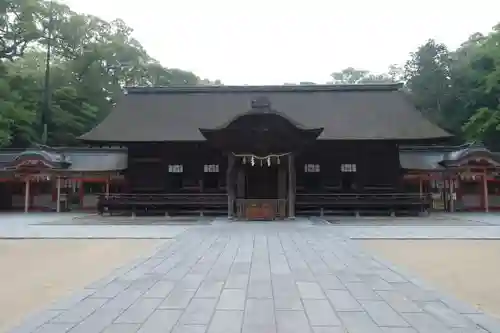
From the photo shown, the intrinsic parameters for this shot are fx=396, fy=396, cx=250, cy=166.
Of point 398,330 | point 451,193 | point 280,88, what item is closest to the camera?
point 398,330

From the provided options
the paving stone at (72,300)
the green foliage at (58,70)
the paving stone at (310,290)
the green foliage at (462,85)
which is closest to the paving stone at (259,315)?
the paving stone at (310,290)

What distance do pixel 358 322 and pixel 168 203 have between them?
14.3 m

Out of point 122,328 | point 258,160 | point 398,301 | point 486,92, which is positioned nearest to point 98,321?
point 122,328

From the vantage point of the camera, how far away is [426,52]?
1436 inches

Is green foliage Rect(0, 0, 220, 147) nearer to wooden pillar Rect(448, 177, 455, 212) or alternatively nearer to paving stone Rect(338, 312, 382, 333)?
wooden pillar Rect(448, 177, 455, 212)

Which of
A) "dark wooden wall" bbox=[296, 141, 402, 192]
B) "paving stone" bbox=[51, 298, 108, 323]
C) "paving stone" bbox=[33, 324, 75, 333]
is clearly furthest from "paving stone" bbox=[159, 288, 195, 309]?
"dark wooden wall" bbox=[296, 141, 402, 192]

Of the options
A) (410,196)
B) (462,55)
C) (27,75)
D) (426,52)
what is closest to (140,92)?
(27,75)

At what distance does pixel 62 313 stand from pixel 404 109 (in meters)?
19.8

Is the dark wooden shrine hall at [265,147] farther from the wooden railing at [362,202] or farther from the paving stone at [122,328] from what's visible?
the paving stone at [122,328]

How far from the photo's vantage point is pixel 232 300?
14.6 ft

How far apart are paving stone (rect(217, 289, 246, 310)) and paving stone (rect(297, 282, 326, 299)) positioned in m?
0.72

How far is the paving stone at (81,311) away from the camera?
382cm

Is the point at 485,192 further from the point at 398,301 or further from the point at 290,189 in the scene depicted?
the point at 398,301

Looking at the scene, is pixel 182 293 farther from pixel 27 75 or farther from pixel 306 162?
pixel 27 75
